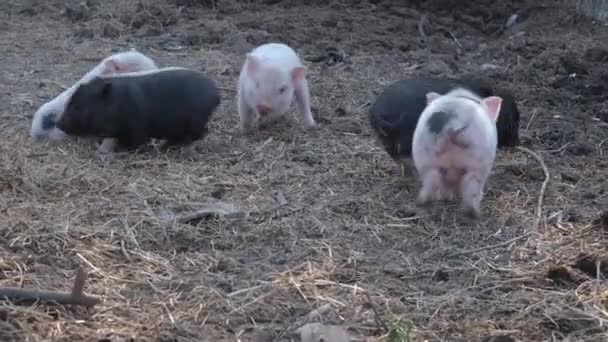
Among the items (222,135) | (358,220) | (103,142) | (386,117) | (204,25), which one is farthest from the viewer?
(204,25)

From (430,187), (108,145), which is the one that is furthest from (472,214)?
(108,145)

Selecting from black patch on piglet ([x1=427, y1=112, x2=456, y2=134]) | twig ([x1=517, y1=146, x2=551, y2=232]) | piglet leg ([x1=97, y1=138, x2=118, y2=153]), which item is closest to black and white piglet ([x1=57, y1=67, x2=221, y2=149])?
piglet leg ([x1=97, y1=138, x2=118, y2=153])

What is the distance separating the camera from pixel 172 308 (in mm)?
4312

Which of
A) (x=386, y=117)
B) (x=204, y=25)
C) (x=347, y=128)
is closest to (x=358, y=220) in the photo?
(x=386, y=117)

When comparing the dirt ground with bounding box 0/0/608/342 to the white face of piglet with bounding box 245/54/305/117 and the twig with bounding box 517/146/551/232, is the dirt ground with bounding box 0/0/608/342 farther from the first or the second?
the white face of piglet with bounding box 245/54/305/117

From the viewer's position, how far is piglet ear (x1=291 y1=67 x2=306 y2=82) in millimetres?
7613

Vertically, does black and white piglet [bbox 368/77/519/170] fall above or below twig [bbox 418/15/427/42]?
above

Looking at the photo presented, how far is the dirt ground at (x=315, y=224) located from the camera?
4.30 m

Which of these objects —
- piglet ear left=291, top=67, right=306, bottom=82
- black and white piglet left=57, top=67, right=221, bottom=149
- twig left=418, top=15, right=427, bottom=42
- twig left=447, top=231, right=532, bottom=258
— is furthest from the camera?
twig left=418, top=15, right=427, bottom=42

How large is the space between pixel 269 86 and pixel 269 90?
28mm

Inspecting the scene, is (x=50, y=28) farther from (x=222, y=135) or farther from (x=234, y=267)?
(x=234, y=267)

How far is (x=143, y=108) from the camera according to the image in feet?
22.6

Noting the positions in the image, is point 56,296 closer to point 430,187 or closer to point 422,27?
point 430,187

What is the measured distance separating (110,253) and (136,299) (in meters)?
0.58
